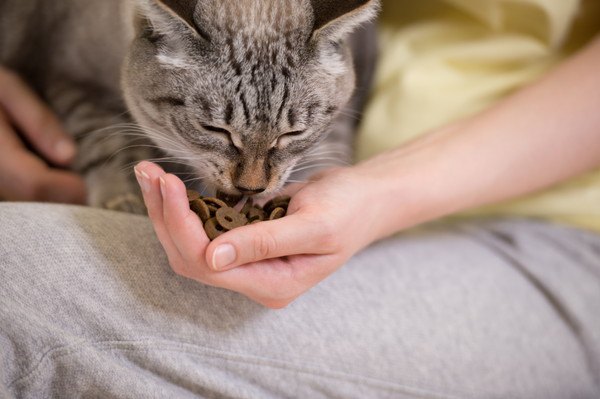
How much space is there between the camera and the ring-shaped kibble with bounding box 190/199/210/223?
845 mm

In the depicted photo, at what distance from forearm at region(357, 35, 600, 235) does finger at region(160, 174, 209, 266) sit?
0.45 metres

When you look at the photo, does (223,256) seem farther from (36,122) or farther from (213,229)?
(36,122)

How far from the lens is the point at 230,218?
0.86m

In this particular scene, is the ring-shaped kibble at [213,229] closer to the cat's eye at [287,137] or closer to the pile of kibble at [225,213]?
the pile of kibble at [225,213]

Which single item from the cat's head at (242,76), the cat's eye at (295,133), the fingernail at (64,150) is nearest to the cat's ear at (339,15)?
the cat's head at (242,76)

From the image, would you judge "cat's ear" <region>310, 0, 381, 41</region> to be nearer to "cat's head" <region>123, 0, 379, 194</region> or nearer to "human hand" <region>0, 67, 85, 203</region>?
"cat's head" <region>123, 0, 379, 194</region>

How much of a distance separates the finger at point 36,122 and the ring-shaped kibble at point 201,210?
2.09 feet

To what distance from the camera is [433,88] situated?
4.58 feet

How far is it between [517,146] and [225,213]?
2.16ft

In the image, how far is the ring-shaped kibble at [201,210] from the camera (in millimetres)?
845

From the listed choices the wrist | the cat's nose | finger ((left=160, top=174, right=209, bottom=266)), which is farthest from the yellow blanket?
finger ((left=160, top=174, right=209, bottom=266))

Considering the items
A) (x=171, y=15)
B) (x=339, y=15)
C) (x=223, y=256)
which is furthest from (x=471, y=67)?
(x=223, y=256)

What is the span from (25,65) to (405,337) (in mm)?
1154

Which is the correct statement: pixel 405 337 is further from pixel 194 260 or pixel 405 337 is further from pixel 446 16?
pixel 446 16
